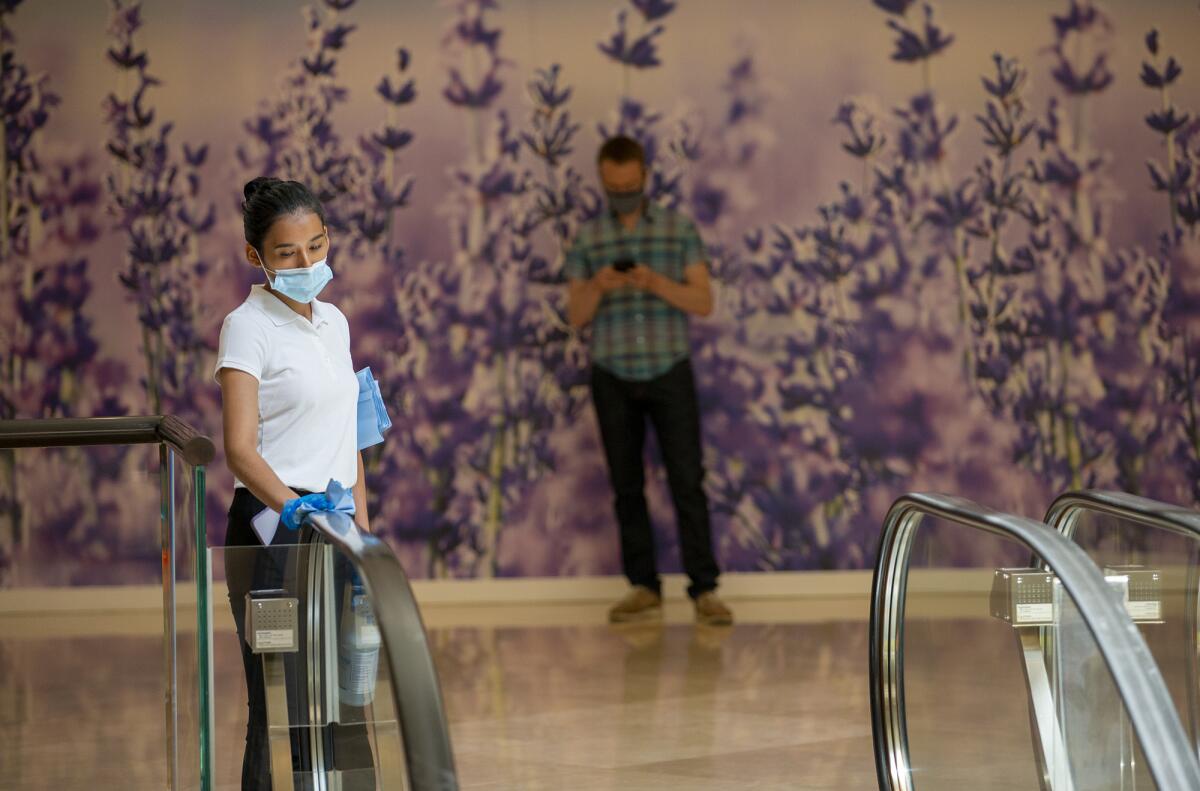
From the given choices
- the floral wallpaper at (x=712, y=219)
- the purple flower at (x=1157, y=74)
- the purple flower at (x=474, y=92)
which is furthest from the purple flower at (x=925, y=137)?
the purple flower at (x=474, y=92)

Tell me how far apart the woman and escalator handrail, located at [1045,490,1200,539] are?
4.58ft

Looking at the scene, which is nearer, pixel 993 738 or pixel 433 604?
pixel 993 738

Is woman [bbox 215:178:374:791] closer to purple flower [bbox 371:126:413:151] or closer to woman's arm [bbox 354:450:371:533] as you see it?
woman's arm [bbox 354:450:371:533]

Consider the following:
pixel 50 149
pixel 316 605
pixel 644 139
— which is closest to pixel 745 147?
pixel 644 139

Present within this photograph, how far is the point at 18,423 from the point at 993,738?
209 centimetres

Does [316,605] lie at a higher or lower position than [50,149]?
lower

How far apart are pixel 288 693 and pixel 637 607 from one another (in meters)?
4.19

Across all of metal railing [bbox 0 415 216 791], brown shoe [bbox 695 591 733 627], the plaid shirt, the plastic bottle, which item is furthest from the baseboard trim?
the plastic bottle

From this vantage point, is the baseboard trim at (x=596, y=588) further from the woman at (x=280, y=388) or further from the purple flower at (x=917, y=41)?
the woman at (x=280, y=388)

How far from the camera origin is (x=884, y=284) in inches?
287

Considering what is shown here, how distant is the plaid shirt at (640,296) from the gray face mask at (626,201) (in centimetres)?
11

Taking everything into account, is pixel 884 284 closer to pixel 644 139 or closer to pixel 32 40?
pixel 644 139

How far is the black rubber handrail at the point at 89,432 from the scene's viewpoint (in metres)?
3.26

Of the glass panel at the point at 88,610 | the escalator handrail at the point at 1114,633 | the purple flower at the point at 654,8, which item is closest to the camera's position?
the escalator handrail at the point at 1114,633
